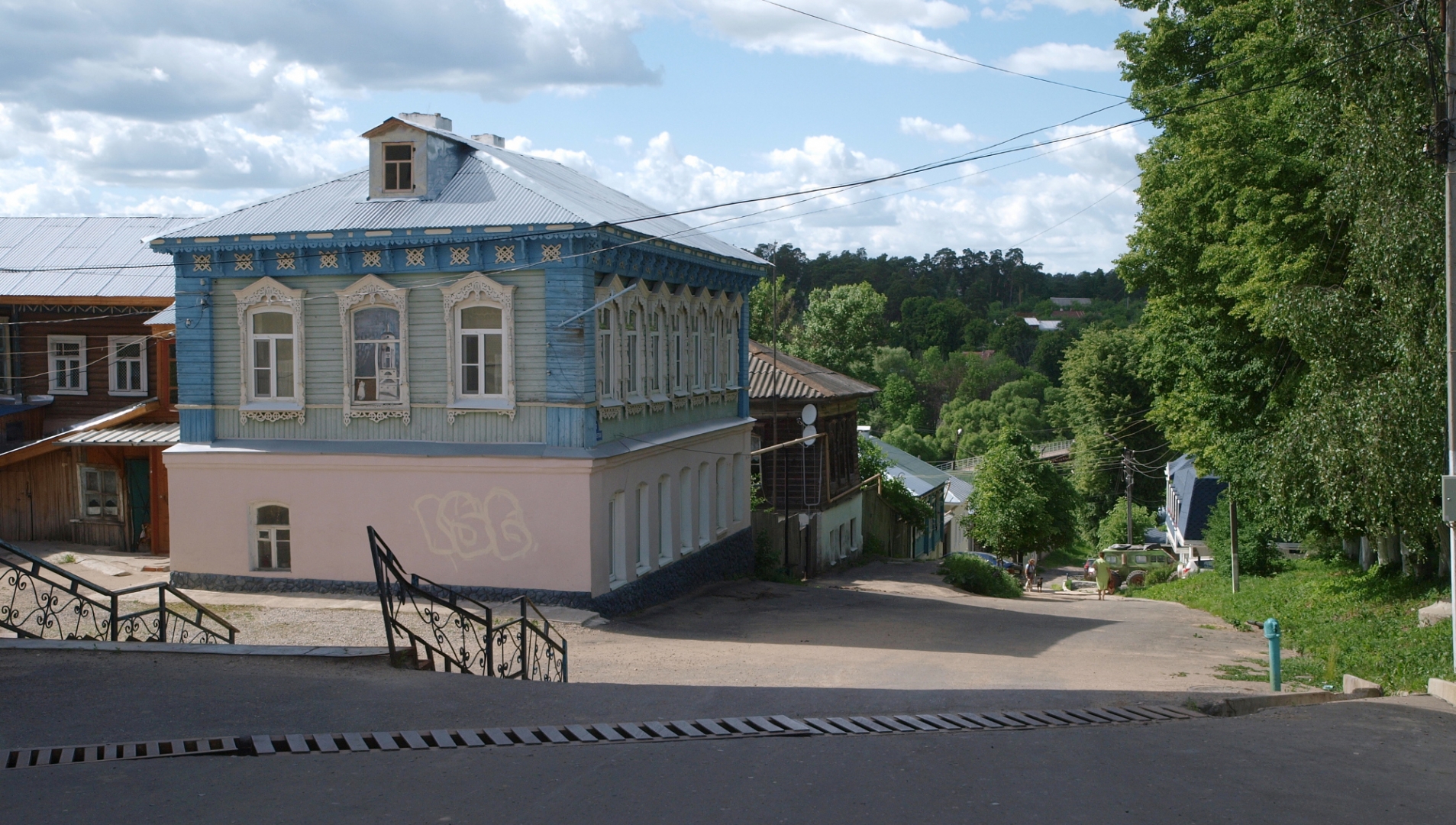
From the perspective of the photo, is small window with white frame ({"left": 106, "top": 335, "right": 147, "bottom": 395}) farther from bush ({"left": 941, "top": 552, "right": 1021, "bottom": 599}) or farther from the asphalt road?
the asphalt road

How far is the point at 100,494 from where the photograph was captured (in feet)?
81.5

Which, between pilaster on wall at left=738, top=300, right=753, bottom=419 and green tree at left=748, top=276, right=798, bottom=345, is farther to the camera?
green tree at left=748, top=276, right=798, bottom=345

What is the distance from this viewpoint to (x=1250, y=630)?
74.4 ft

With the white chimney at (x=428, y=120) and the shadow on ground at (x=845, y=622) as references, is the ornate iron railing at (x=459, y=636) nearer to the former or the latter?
the shadow on ground at (x=845, y=622)

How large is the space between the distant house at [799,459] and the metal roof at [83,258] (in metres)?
14.7

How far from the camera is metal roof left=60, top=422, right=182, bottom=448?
2331 cm

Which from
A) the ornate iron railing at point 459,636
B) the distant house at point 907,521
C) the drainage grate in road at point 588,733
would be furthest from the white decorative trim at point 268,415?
the distant house at point 907,521

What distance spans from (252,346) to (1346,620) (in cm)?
1860

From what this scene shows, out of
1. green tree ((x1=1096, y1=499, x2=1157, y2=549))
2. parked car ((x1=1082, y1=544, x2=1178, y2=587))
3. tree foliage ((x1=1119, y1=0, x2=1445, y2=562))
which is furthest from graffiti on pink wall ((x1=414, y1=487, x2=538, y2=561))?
green tree ((x1=1096, y1=499, x2=1157, y2=549))

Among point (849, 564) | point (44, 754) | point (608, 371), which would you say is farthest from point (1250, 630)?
point (44, 754)

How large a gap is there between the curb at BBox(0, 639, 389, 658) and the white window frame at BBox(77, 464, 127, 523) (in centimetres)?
1475

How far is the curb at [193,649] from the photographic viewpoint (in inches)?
427

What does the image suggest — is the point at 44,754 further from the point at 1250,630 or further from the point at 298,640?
the point at 1250,630

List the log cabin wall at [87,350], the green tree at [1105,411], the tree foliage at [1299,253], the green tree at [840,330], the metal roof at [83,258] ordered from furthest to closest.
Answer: the green tree at [840,330] < the green tree at [1105,411] < the metal roof at [83,258] < the log cabin wall at [87,350] < the tree foliage at [1299,253]
